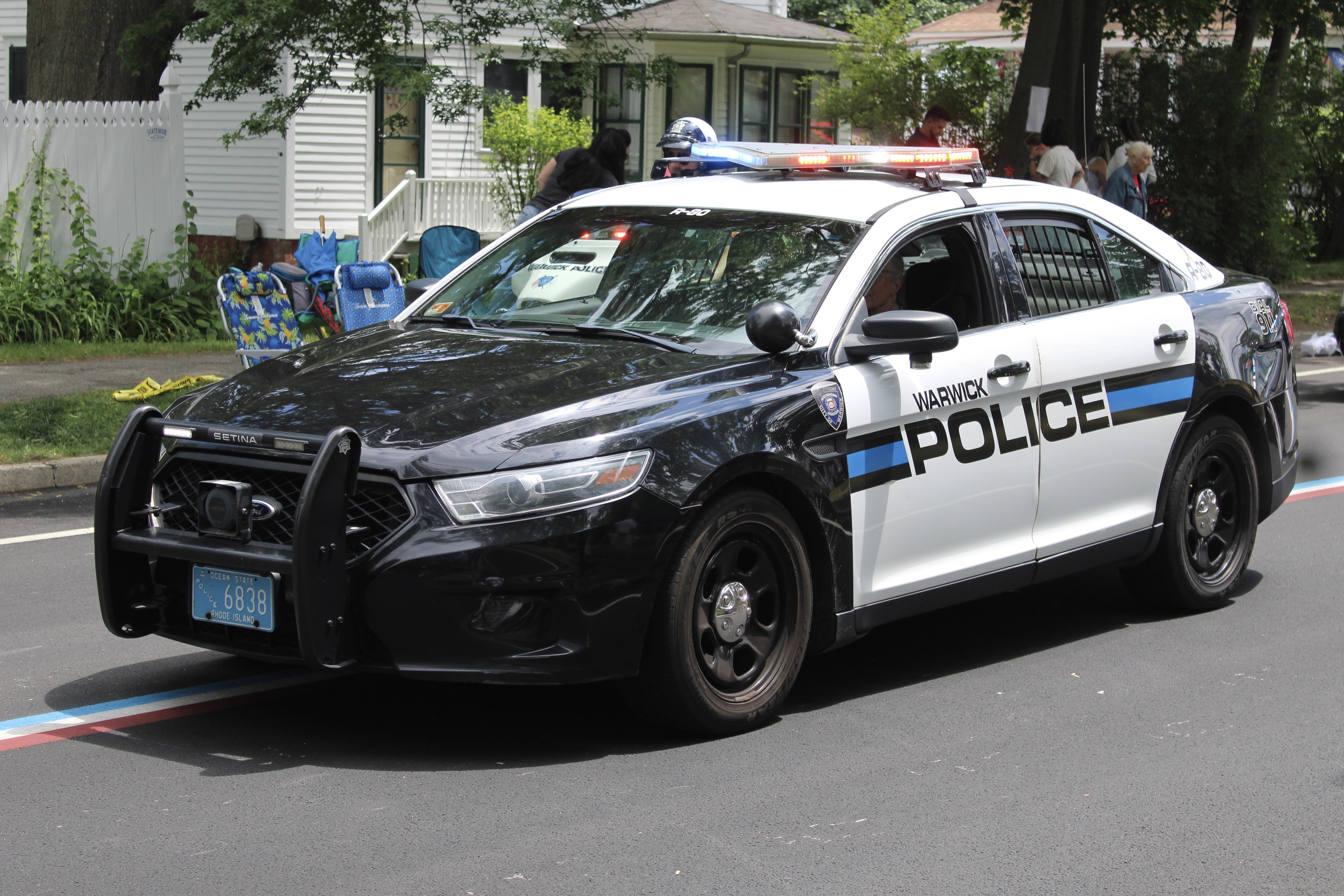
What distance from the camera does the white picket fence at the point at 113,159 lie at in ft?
52.7

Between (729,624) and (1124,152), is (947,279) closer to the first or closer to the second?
(729,624)

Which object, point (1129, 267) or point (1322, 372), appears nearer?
point (1129, 267)

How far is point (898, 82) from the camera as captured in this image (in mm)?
27297

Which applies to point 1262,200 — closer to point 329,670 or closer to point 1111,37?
point 1111,37

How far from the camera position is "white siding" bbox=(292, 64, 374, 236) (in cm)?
2233

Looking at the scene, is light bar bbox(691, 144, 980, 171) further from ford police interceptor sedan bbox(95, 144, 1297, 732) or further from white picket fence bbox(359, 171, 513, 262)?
white picket fence bbox(359, 171, 513, 262)

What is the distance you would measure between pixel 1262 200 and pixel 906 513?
62.3 ft

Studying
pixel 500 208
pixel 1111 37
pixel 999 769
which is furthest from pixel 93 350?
pixel 1111 37

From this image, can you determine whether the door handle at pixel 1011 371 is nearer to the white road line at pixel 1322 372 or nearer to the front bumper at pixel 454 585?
the front bumper at pixel 454 585

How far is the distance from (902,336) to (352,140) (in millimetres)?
18592

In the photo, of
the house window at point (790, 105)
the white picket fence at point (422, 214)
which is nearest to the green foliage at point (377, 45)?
the white picket fence at point (422, 214)

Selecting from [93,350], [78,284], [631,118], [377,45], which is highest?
[377,45]

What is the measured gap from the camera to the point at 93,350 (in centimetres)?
1470

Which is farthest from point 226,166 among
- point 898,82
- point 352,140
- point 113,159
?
point 898,82
